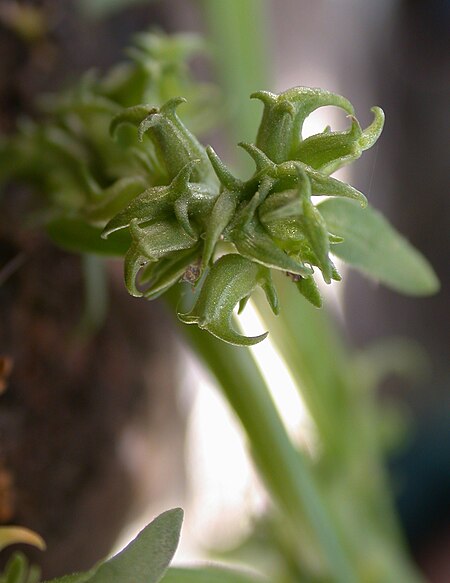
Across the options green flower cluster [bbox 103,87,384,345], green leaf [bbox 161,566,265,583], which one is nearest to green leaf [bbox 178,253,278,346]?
green flower cluster [bbox 103,87,384,345]

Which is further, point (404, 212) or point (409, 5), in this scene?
point (409, 5)

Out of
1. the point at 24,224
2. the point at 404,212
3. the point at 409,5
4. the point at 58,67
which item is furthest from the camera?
the point at 409,5

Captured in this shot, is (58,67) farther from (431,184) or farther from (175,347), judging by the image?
(431,184)

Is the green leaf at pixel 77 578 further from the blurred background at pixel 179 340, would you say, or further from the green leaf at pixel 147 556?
the blurred background at pixel 179 340

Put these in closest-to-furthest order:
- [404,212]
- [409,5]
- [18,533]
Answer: [18,533] < [404,212] < [409,5]

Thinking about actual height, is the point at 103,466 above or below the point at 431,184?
below

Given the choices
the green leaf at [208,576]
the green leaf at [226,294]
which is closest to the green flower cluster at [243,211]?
the green leaf at [226,294]

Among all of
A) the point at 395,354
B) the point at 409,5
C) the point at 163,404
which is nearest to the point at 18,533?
the point at 163,404
